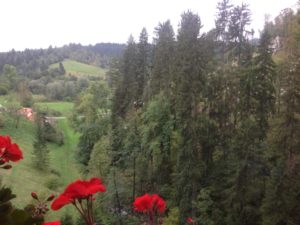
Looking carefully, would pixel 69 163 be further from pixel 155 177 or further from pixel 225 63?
pixel 225 63

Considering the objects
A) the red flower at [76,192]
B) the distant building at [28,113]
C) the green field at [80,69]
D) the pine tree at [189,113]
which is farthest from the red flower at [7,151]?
the green field at [80,69]

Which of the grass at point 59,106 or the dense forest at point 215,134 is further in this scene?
the grass at point 59,106

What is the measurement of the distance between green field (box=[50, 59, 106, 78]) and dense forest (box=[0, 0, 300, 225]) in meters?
95.8

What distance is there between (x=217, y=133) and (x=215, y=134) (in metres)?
0.24

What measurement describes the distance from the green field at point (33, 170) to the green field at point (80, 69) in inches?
2444

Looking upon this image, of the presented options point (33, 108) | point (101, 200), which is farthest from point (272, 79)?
point (33, 108)

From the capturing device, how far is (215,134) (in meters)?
26.6

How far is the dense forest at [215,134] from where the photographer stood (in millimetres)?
21359

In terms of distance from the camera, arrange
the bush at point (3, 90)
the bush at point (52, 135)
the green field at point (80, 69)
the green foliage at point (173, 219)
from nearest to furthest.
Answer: the green foliage at point (173, 219)
the bush at point (52, 135)
the bush at point (3, 90)
the green field at point (80, 69)

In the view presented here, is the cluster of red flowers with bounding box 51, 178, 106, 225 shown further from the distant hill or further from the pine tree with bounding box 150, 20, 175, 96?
the distant hill

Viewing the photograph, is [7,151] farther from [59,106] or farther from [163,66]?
[59,106]

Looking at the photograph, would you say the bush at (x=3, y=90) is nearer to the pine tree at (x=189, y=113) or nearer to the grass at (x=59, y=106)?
the grass at (x=59, y=106)

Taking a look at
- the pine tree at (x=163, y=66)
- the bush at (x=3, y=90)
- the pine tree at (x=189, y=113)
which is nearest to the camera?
the pine tree at (x=189, y=113)

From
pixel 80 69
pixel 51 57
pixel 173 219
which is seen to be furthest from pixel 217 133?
pixel 51 57
